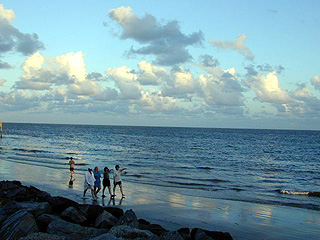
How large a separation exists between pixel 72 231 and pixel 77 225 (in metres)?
0.32

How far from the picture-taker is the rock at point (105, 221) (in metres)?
11.0

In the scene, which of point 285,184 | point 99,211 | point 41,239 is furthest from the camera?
point 285,184

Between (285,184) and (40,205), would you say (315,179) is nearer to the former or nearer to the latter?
(285,184)

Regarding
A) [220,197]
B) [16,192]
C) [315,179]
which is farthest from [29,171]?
[315,179]

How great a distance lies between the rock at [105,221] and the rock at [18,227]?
2.12 meters

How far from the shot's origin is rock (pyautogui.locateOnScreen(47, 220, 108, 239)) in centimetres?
975

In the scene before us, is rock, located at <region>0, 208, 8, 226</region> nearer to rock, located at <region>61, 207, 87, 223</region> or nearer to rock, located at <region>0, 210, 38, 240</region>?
rock, located at <region>0, 210, 38, 240</region>

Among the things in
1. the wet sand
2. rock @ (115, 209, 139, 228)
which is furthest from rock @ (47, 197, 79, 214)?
the wet sand

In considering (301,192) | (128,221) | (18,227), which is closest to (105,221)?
(128,221)

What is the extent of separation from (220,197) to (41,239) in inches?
558

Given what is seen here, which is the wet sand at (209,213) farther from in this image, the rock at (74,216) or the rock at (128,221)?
the rock at (74,216)

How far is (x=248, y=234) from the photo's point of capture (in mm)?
12656

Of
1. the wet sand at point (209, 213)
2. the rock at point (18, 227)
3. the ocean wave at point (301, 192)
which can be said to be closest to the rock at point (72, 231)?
the rock at point (18, 227)

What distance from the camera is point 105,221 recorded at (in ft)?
36.2
